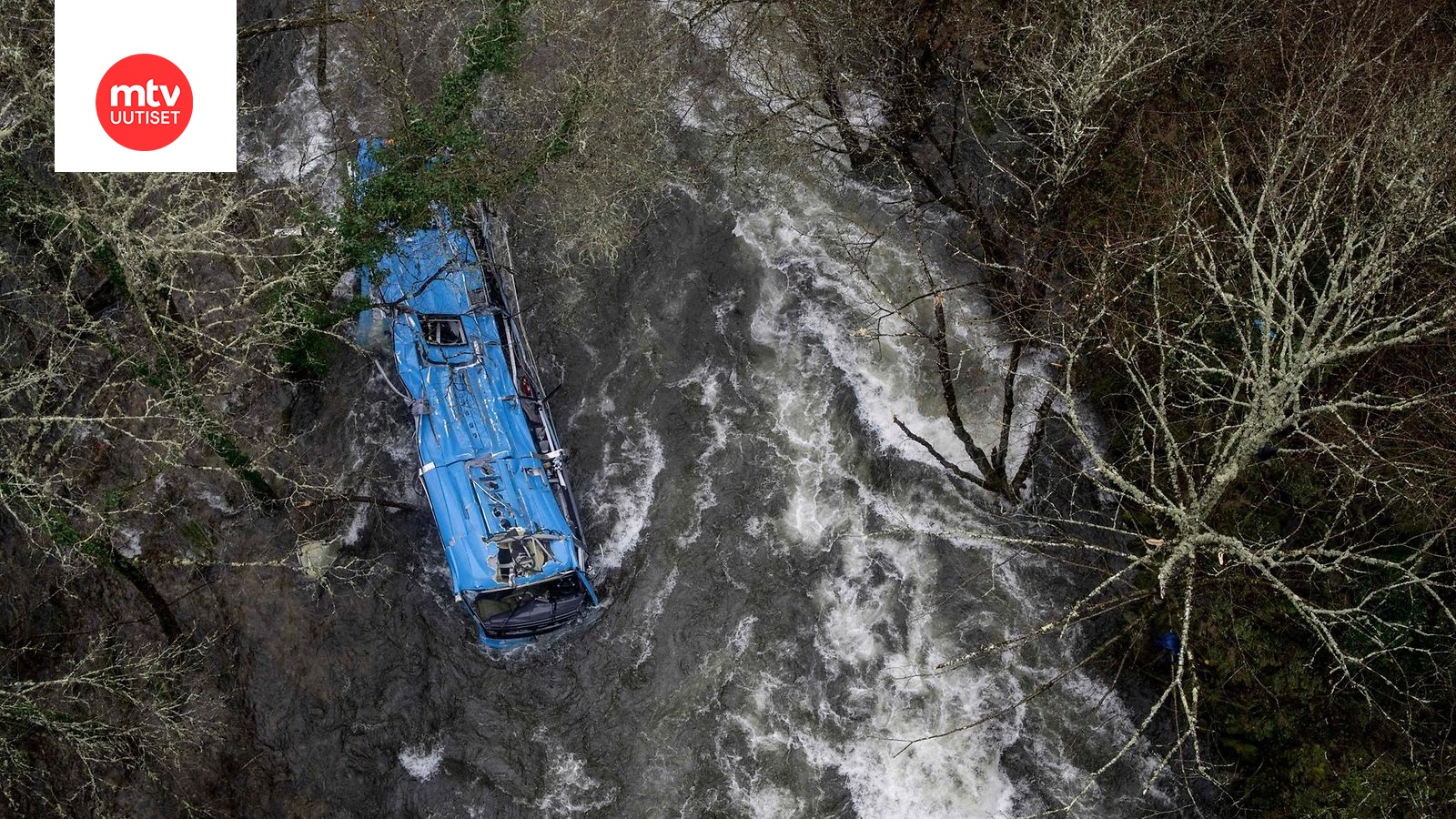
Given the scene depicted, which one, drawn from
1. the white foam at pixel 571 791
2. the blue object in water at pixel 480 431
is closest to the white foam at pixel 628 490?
the blue object in water at pixel 480 431

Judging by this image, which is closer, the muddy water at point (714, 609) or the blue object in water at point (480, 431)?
the blue object in water at point (480, 431)

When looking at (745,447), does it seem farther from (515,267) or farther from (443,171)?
(443,171)

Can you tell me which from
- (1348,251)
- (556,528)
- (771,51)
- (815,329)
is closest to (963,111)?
(771,51)

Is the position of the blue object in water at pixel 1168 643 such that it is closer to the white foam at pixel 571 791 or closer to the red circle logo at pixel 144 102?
the white foam at pixel 571 791

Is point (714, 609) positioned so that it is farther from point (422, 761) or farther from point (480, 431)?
point (422, 761)

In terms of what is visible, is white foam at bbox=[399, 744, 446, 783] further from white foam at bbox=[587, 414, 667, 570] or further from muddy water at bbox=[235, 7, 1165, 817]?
white foam at bbox=[587, 414, 667, 570]

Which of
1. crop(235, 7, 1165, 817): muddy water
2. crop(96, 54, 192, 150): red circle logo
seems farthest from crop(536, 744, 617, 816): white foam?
crop(96, 54, 192, 150): red circle logo
